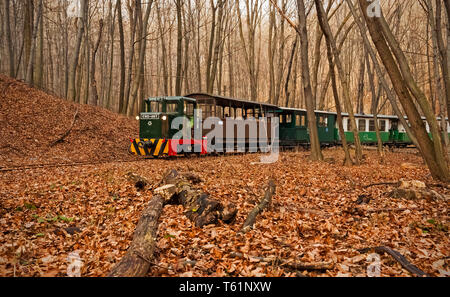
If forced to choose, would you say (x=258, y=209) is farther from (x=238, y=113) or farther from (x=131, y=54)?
(x=131, y=54)

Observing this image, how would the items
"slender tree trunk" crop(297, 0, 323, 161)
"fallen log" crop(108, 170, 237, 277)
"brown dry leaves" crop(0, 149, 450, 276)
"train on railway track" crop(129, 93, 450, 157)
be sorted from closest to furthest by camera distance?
"fallen log" crop(108, 170, 237, 277) < "brown dry leaves" crop(0, 149, 450, 276) < "slender tree trunk" crop(297, 0, 323, 161) < "train on railway track" crop(129, 93, 450, 157)

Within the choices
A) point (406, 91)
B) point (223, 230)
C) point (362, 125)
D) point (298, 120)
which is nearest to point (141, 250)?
point (223, 230)

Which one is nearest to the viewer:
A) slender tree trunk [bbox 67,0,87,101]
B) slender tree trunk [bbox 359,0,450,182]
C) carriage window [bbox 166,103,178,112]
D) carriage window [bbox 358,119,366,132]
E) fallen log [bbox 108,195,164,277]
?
fallen log [bbox 108,195,164,277]

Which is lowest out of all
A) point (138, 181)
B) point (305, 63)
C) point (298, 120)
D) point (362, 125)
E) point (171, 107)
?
point (138, 181)

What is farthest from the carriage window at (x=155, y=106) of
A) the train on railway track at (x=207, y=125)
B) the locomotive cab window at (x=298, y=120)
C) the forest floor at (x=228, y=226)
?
the locomotive cab window at (x=298, y=120)

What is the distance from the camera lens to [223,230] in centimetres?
482

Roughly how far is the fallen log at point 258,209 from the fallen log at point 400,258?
1.71 metres

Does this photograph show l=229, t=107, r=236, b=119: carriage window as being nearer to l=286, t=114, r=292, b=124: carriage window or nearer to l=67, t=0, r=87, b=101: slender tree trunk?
l=286, t=114, r=292, b=124: carriage window

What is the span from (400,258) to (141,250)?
3.08 meters

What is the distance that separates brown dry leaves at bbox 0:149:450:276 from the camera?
3586 millimetres

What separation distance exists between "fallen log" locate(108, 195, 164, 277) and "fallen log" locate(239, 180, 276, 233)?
1404 mm

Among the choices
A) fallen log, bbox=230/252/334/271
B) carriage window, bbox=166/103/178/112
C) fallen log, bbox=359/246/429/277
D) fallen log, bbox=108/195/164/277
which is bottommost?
fallen log, bbox=230/252/334/271

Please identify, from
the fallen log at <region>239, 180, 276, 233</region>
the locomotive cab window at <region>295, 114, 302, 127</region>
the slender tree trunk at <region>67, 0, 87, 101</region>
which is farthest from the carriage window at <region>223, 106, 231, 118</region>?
the slender tree trunk at <region>67, 0, 87, 101</region>

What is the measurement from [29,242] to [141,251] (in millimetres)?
1635
